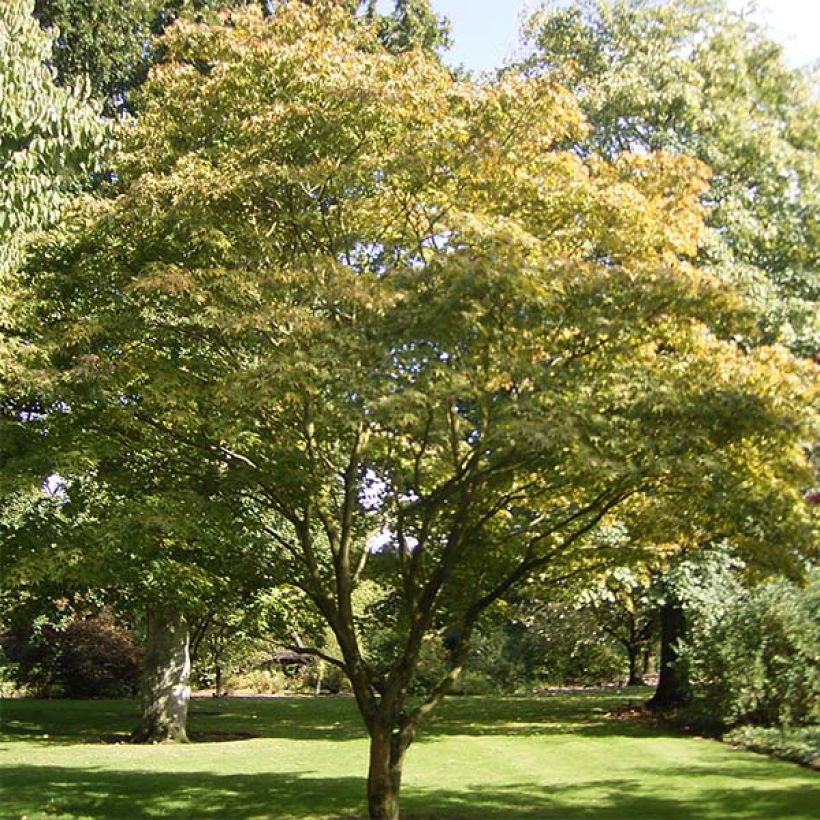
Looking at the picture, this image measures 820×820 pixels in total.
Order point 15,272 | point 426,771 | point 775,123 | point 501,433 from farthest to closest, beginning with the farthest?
point 775,123 < point 426,771 < point 15,272 < point 501,433

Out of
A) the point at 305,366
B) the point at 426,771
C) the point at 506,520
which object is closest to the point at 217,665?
the point at 426,771

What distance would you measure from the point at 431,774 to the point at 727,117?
1234cm

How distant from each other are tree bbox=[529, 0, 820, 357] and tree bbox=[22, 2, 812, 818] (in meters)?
7.60

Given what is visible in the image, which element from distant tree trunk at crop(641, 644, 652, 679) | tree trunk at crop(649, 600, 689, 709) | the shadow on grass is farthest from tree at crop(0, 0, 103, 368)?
distant tree trunk at crop(641, 644, 652, 679)

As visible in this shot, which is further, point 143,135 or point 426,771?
point 426,771

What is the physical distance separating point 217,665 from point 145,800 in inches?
713

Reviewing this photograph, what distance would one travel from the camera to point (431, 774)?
12.6m

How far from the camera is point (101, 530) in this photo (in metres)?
8.71

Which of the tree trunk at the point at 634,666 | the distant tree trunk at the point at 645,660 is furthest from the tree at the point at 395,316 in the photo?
the distant tree trunk at the point at 645,660

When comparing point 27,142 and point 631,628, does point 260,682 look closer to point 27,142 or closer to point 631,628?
point 631,628

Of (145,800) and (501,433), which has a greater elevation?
(501,433)

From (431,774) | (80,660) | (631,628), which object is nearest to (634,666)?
(631,628)

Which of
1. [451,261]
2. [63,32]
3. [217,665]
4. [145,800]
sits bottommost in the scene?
[145,800]

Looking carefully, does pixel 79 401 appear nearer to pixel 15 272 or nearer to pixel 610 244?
pixel 15 272
